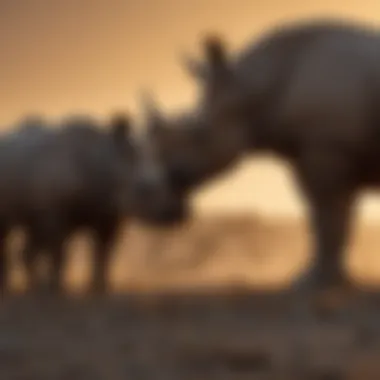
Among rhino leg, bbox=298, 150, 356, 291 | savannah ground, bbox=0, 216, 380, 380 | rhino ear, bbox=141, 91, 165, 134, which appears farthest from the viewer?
rhino ear, bbox=141, 91, 165, 134

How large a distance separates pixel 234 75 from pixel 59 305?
1.52 meters

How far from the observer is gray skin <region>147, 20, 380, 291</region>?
4703 millimetres

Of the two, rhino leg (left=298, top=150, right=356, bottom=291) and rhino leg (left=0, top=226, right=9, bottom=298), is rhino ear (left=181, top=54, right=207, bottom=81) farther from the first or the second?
rhino leg (left=0, top=226, right=9, bottom=298)

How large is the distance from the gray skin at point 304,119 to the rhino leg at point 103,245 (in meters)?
0.64

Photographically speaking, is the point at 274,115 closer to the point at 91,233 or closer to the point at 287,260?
the point at 91,233

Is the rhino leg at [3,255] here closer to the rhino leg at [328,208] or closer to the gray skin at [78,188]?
the gray skin at [78,188]

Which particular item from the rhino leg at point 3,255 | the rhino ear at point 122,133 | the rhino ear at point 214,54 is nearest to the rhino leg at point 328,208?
the rhino ear at point 214,54

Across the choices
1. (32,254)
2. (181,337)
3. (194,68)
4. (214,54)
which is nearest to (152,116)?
(194,68)

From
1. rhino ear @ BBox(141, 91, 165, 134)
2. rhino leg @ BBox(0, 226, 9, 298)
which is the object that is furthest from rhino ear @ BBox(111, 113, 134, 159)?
rhino leg @ BBox(0, 226, 9, 298)

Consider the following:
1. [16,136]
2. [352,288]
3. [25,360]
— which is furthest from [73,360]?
[16,136]

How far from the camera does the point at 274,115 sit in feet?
16.0

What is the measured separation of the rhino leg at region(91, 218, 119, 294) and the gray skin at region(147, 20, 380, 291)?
2.09ft

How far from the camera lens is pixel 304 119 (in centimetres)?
476

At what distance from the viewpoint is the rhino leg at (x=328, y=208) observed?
4691 mm
